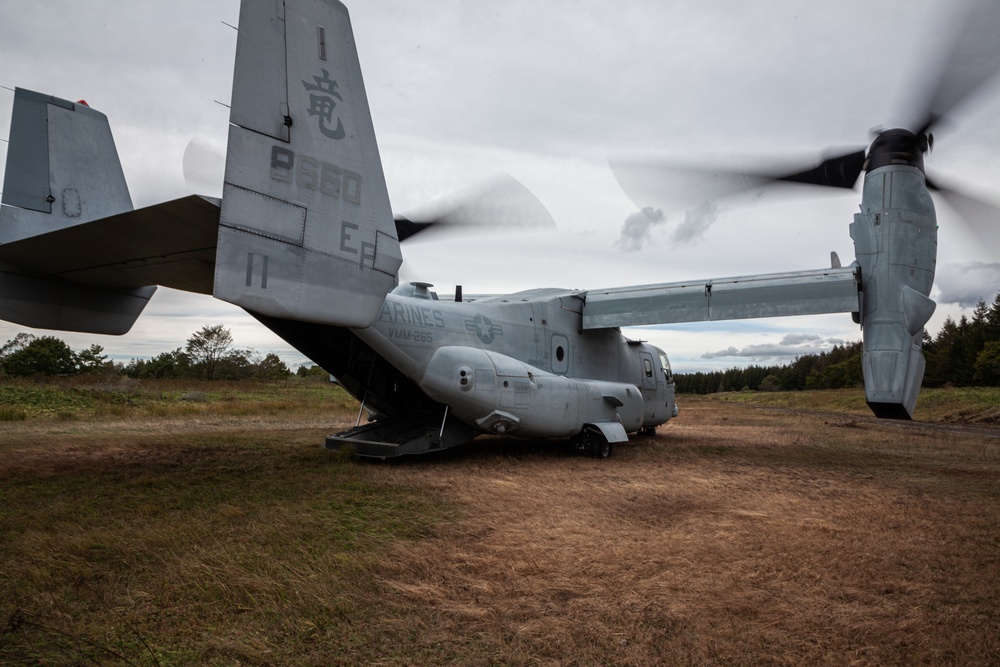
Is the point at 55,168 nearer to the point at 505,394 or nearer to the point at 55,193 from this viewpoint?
the point at 55,193

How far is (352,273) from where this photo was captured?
620 centimetres

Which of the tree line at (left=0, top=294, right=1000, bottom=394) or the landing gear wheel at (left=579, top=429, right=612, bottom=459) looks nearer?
the landing gear wheel at (left=579, top=429, right=612, bottom=459)

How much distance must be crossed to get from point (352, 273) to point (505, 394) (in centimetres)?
367

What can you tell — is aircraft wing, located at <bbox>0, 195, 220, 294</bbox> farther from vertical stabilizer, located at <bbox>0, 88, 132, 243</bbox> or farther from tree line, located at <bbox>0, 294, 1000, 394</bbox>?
tree line, located at <bbox>0, 294, 1000, 394</bbox>

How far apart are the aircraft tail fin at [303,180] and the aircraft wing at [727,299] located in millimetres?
6048

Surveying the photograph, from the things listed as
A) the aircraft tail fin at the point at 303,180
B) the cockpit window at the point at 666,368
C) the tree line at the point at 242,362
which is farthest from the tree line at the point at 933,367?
the aircraft tail fin at the point at 303,180

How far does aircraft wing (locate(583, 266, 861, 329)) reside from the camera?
9.17m

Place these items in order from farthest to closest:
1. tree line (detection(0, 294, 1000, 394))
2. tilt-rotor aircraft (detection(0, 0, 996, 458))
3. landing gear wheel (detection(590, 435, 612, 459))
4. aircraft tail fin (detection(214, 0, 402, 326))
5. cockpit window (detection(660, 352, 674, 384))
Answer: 1. tree line (detection(0, 294, 1000, 394))
2. cockpit window (detection(660, 352, 674, 384))
3. landing gear wheel (detection(590, 435, 612, 459))
4. tilt-rotor aircraft (detection(0, 0, 996, 458))
5. aircraft tail fin (detection(214, 0, 402, 326))

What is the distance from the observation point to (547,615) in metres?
3.40

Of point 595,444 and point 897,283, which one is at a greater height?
point 897,283

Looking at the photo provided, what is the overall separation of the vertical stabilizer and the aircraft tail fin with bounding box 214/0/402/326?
425cm

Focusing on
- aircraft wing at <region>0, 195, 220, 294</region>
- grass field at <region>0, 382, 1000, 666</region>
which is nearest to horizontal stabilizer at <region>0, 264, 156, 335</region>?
aircraft wing at <region>0, 195, 220, 294</region>

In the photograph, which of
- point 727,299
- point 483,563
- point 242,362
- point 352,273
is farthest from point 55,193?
point 242,362

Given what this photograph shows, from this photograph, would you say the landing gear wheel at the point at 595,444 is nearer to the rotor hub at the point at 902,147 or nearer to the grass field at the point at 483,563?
the grass field at the point at 483,563
